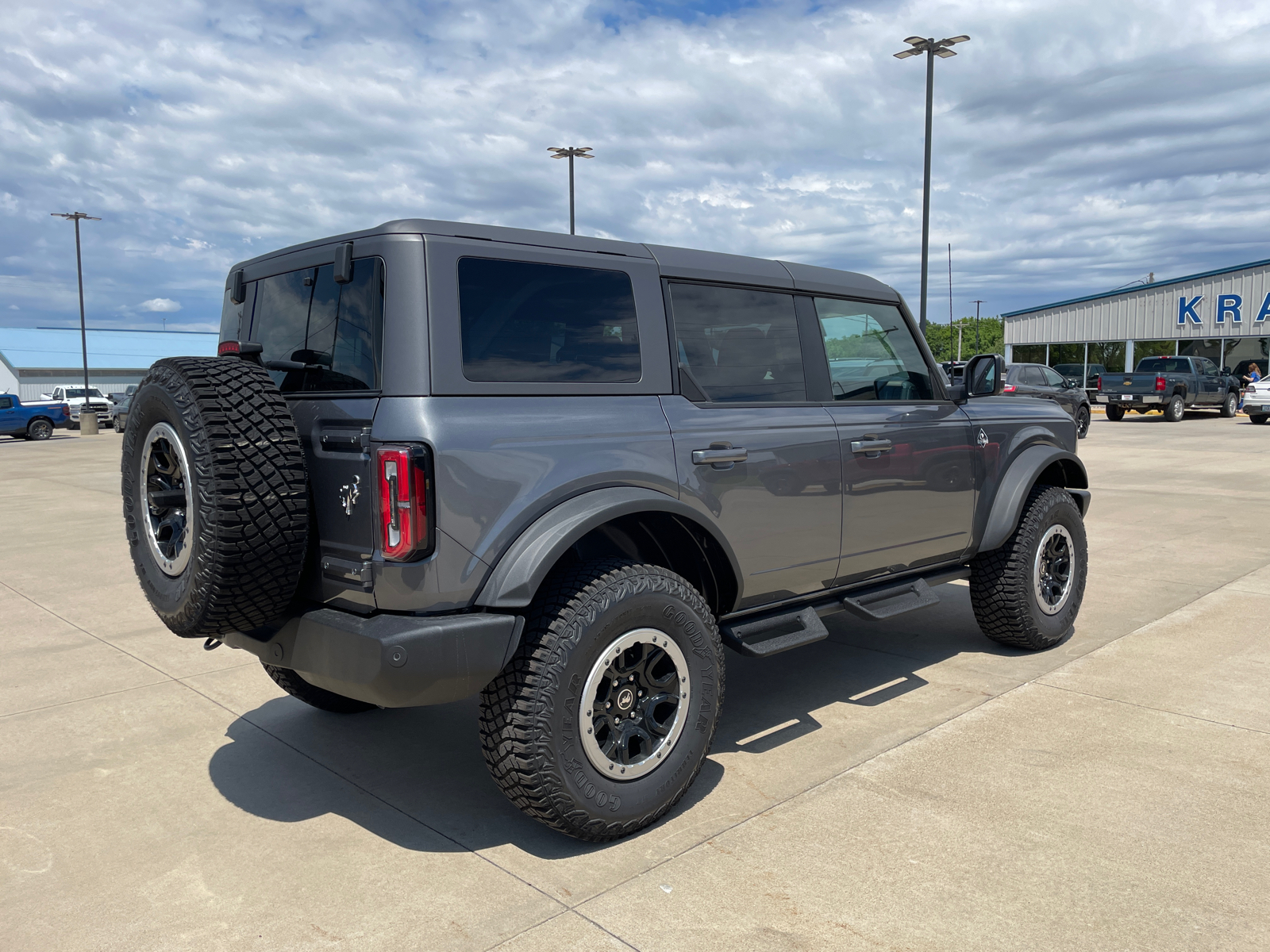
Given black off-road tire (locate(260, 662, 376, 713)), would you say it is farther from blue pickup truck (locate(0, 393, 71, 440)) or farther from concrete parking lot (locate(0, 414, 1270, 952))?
blue pickup truck (locate(0, 393, 71, 440))

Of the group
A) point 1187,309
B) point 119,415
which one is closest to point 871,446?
point 119,415

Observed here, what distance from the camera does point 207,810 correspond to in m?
3.53

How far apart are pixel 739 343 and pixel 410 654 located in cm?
192

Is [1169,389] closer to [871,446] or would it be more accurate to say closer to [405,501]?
[871,446]

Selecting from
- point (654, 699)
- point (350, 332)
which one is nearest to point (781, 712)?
A: point (654, 699)

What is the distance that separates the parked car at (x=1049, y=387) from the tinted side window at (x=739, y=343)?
1796cm

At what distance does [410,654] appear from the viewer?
2811 millimetres

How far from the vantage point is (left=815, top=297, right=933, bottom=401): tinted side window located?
14.4ft

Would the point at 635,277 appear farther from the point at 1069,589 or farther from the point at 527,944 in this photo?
the point at 1069,589

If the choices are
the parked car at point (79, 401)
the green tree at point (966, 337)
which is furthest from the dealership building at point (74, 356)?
the green tree at point (966, 337)

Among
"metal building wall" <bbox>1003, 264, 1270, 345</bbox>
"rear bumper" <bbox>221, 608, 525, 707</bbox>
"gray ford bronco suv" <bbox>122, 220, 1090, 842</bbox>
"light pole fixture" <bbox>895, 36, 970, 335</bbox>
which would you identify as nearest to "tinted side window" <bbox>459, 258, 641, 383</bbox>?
"gray ford bronco suv" <bbox>122, 220, 1090, 842</bbox>

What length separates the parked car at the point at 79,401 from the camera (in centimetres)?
3846

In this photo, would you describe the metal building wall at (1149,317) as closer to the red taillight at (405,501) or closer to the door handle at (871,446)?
the door handle at (871,446)

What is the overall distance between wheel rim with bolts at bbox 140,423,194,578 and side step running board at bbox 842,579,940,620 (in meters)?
2.66
